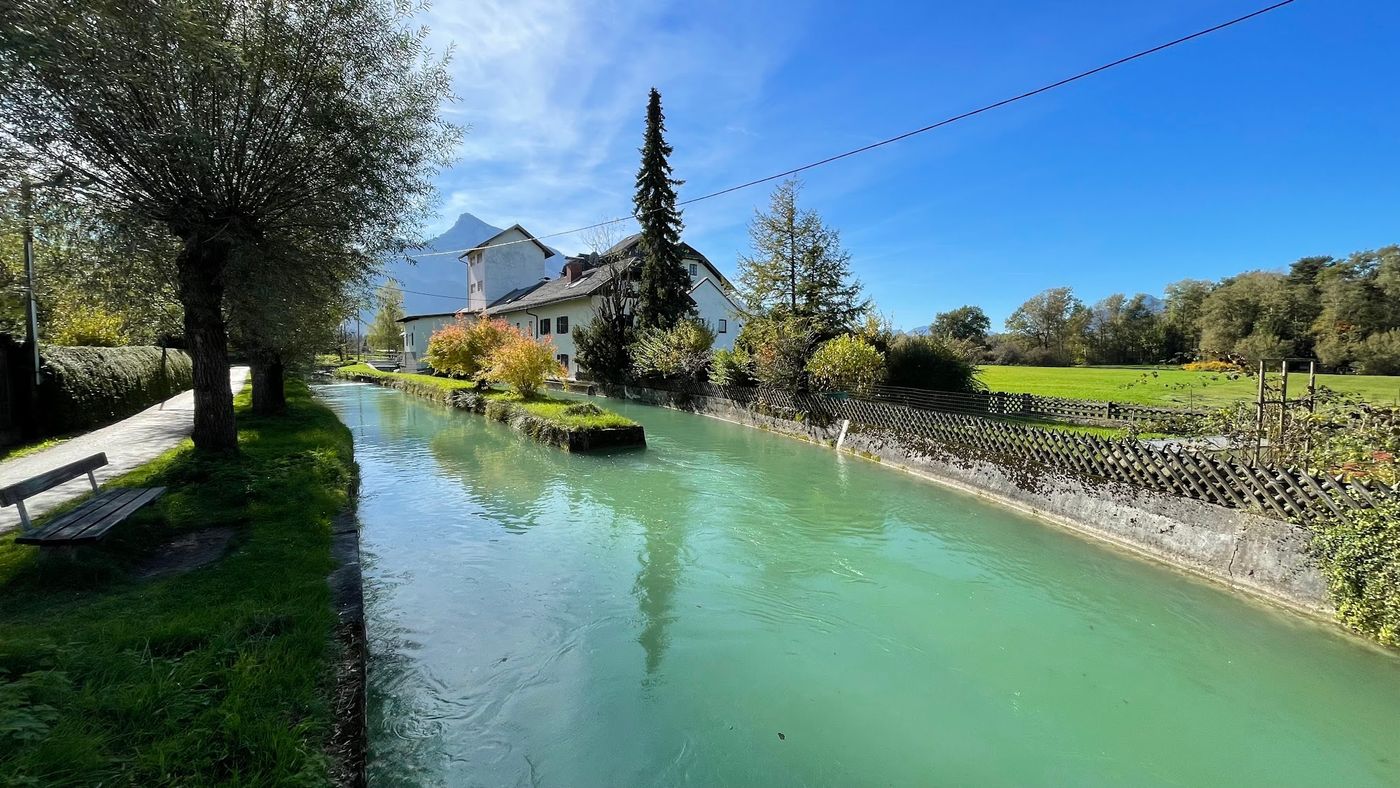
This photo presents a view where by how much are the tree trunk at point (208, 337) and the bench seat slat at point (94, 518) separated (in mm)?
2897

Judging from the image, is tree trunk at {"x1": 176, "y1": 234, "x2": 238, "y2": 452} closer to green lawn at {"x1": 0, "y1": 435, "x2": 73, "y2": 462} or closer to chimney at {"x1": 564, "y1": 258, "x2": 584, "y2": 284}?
green lawn at {"x1": 0, "y1": 435, "x2": 73, "y2": 462}

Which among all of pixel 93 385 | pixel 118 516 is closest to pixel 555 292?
pixel 93 385

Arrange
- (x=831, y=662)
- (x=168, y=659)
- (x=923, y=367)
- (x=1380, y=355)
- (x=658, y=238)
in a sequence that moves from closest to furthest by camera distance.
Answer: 1. (x=168, y=659)
2. (x=831, y=662)
3. (x=923, y=367)
4. (x=658, y=238)
5. (x=1380, y=355)

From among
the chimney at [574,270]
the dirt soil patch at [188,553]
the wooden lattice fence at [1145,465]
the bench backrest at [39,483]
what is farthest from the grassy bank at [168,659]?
the chimney at [574,270]

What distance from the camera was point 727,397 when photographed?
71.7 ft

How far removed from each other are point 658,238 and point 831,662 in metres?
26.1

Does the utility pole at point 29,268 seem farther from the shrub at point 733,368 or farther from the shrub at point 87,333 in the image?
the shrub at point 733,368

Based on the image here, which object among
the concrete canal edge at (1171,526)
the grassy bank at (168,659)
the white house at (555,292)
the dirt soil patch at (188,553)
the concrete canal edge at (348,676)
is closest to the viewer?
the grassy bank at (168,659)

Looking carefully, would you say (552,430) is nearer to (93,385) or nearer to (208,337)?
(208,337)

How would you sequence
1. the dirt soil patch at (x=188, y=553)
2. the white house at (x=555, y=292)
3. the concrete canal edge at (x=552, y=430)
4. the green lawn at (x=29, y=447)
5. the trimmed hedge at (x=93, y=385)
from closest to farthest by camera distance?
1. the dirt soil patch at (x=188, y=553)
2. the green lawn at (x=29, y=447)
3. the trimmed hedge at (x=93, y=385)
4. the concrete canal edge at (x=552, y=430)
5. the white house at (x=555, y=292)

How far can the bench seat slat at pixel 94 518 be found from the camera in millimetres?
4062

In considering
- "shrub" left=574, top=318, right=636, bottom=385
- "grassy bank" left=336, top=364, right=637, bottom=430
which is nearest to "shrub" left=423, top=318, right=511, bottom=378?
"grassy bank" left=336, top=364, right=637, bottom=430

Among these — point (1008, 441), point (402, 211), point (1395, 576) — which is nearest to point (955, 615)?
point (1395, 576)

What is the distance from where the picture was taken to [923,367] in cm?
1886
